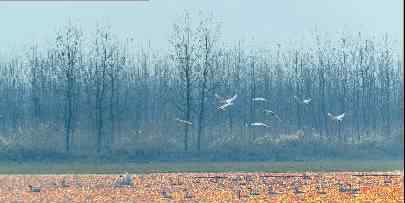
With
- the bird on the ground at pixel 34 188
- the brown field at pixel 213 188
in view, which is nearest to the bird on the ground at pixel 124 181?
the brown field at pixel 213 188

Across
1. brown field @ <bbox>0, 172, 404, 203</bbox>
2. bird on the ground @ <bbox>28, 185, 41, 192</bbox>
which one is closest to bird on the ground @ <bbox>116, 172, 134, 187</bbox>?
brown field @ <bbox>0, 172, 404, 203</bbox>

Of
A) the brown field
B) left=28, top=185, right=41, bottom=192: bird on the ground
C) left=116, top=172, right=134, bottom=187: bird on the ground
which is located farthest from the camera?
left=116, top=172, right=134, bottom=187: bird on the ground

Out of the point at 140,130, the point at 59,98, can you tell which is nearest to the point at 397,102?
the point at 140,130

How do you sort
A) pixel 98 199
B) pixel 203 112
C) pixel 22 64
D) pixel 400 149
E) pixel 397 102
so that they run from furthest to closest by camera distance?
pixel 22 64, pixel 397 102, pixel 203 112, pixel 400 149, pixel 98 199

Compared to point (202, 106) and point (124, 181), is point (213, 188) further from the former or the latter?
point (202, 106)

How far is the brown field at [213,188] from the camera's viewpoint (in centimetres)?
1459

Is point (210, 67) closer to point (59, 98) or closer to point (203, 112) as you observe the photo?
point (203, 112)

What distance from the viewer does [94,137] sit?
3294 centimetres

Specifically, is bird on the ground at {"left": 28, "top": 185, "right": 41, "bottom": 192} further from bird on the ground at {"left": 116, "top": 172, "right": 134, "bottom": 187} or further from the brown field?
bird on the ground at {"left": 116, "top": 172, "right": 134, "bottom": 187}

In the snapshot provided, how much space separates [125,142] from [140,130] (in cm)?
267

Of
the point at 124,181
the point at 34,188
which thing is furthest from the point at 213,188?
the point at 34,188

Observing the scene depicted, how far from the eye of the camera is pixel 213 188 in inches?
654

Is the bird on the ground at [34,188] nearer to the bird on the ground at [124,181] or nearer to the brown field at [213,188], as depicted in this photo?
the brown field at [213,188]

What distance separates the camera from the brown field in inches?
575
